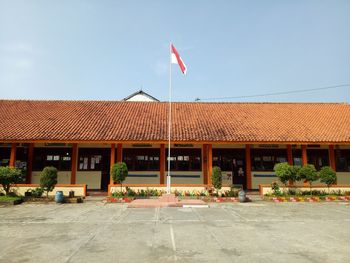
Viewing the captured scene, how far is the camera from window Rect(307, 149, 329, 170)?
60.6ft

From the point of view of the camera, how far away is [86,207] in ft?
41.9

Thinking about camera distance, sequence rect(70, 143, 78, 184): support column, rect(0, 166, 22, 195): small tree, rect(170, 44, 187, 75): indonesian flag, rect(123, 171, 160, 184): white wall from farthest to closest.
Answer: rect(123, 171, 160, 184): white wall → rect(70, 143, 78, 184): support column → rect(170, 44, 187, 75): indonesian flag → rect(0, 166, 22, 195): small tree

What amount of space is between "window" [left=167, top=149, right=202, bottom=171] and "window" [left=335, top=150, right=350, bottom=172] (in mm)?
9045

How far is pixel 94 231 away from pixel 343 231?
7.12 meters

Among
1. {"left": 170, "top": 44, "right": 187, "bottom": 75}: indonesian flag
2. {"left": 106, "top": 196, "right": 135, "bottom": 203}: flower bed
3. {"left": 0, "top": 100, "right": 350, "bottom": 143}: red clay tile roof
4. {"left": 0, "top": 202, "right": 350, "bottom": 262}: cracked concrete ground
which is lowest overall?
{"left": 0, "top": 202, "right": 350, "bottom": 262}: cracked concrete ground

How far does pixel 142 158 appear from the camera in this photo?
1805 centimetres

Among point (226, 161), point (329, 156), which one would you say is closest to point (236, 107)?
point (226, 161)

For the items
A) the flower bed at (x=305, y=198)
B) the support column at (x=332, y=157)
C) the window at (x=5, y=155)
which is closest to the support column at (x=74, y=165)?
the window at (x=5, y=155)

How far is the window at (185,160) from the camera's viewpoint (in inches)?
711

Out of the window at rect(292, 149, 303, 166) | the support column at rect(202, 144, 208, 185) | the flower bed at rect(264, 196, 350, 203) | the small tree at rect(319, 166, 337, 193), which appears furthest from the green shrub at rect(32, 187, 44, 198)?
the window at rect(292, 149, 303, 166)

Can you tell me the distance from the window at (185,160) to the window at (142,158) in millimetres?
1031

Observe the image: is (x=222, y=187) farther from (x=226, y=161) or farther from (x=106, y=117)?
(x=106, y=117)

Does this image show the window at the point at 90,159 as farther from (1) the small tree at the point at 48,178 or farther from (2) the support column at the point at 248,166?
(2) the support column at the point at 248,166

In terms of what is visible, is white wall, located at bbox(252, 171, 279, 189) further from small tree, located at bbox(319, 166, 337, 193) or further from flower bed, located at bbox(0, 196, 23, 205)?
flower bed, located at bbox(0, 196, 23, 205)
